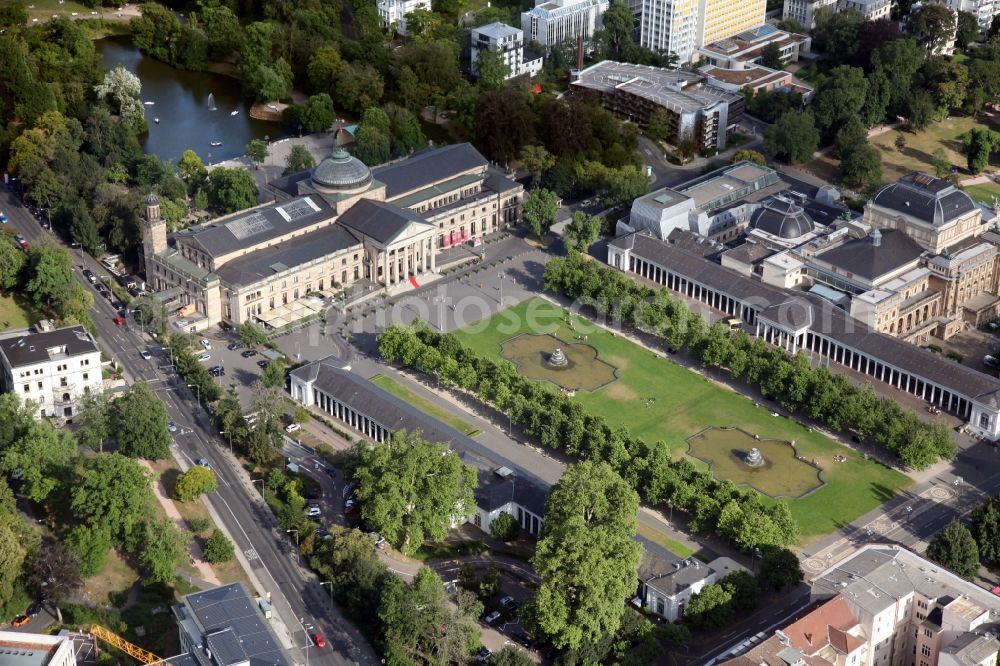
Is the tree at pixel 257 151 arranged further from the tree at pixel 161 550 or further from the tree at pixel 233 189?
the tree at pixel 161 550

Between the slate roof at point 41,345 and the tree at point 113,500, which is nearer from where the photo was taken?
the tree at point 113,500

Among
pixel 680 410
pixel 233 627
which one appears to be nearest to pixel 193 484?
pixel 233 627

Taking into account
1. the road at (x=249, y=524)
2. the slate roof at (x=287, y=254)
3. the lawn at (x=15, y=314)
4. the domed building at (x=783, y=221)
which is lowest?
the road at (x=249, y=524)

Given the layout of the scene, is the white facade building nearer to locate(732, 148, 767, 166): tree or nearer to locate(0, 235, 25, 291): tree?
locate(0, 235, 25, 291): tree

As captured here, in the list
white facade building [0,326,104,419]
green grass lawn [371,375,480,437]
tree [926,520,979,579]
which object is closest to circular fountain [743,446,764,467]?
tree [926,520,979,579]

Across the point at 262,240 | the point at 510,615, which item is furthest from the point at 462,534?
the point at 262,240

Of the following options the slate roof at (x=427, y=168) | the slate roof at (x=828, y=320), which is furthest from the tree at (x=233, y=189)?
the slate roof at (x=828, y=320)

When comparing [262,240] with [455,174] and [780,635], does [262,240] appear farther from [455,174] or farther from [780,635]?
[780,635]
